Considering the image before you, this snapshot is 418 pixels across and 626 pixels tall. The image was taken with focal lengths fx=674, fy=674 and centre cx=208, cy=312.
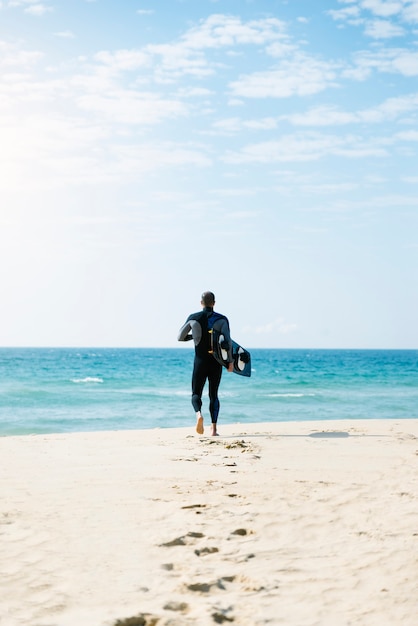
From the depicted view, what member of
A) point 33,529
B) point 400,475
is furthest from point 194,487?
point 400,475

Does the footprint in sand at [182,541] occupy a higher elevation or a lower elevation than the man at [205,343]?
lower

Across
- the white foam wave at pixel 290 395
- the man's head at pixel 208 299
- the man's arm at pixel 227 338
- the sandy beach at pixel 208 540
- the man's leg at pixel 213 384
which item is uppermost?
the man's head at pixel 208 299

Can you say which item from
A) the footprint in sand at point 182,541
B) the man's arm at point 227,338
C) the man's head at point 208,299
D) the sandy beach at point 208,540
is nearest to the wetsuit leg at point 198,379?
the man's arm at point 227,338

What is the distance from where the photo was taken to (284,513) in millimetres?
5062

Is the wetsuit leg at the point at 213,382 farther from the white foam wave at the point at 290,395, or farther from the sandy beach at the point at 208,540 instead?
the white foam wave at the point at 290,395

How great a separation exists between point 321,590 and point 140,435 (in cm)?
700

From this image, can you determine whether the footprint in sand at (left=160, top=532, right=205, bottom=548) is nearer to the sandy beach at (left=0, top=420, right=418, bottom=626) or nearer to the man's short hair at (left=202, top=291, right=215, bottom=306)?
the sandy beach at (left=0, top=420, right=418, bottom=626)

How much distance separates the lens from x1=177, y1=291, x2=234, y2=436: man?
984 centimetres

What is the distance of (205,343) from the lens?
32.4 feet

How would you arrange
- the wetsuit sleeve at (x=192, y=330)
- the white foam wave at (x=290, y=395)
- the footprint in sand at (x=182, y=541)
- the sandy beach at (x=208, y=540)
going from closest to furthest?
the sandy beach at (x=208, y=540), the footprint in sand at (x=182, y=541), the wetsuit sleeve at (x=192, y=330), the white foam wave at (x=290, y=395)

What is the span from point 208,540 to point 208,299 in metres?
A: 5.79

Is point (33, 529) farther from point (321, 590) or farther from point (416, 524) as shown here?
point (416, 524)

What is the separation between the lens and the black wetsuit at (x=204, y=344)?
9844 mm

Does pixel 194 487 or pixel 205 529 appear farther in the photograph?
pixel 194 487
